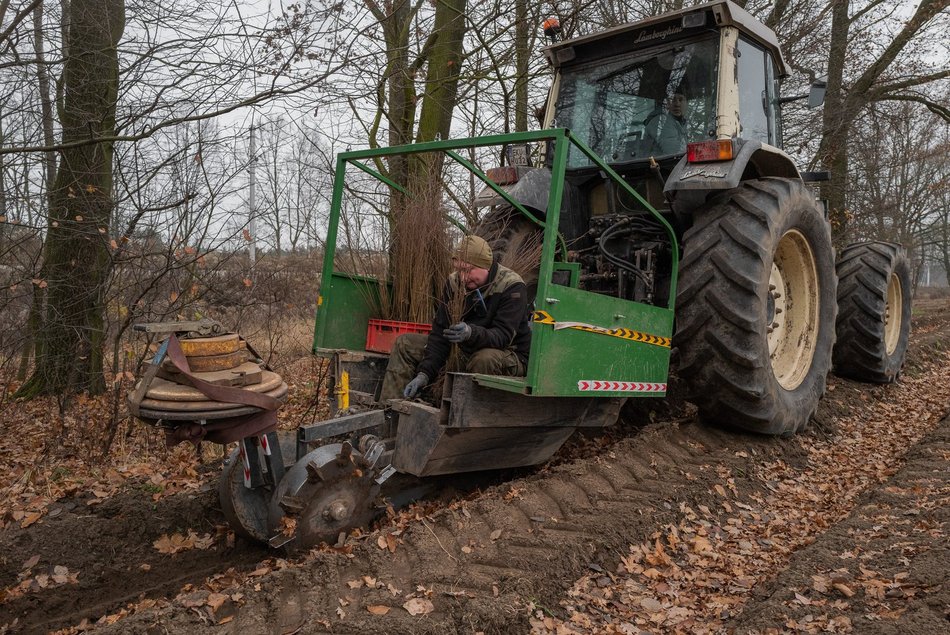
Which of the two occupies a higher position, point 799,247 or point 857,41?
point 857,41

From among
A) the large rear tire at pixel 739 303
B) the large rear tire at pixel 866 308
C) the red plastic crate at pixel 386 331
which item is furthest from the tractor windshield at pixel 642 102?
the large rear tire at pixel 866 308

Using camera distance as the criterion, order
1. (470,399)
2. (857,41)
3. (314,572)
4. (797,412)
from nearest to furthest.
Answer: (314,572) → (470,399) → (797,412) → (857,41)

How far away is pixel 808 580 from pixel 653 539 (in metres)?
0.77

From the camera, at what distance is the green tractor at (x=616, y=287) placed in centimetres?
347

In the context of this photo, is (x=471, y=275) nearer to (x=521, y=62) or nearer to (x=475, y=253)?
(x=475, y=253)

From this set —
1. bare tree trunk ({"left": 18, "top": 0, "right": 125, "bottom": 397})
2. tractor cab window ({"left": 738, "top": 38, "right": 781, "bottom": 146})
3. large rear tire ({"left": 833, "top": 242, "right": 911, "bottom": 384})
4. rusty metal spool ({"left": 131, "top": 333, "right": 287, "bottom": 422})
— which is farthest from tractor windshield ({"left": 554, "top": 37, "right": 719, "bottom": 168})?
bare tree trunk ({"left": 18, "top": 0, "right": 125, "bottom": 397})

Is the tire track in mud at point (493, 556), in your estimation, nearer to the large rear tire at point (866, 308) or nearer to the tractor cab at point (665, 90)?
the tractor cab at point (665, 90)

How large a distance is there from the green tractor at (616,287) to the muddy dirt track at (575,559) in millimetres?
308

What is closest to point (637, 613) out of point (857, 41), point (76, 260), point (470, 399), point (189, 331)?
point (470, 399)

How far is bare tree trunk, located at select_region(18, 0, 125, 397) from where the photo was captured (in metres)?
5.27

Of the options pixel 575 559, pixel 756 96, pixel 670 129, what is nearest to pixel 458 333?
pixel 575 559

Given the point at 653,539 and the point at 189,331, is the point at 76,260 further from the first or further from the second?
the point at 653,539

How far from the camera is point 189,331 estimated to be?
309cm

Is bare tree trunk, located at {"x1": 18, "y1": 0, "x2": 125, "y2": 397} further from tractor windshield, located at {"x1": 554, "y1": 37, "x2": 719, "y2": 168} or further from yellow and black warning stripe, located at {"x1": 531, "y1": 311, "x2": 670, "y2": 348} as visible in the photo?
yellow and black warning stripe, located at {"x1": 531, "y1": 311, "x2": 670, "y2": 348}
